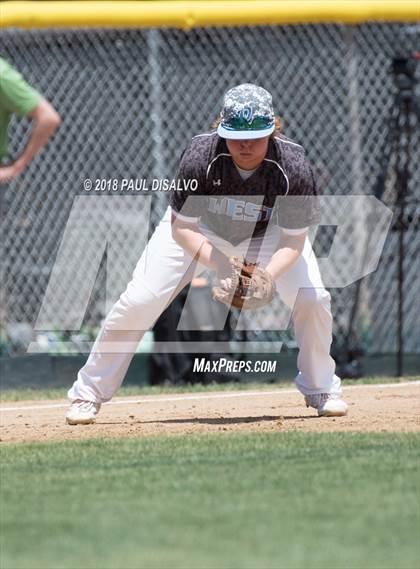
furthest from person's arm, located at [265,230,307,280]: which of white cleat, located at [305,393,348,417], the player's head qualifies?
white cleat, located at [305,393,348,417]

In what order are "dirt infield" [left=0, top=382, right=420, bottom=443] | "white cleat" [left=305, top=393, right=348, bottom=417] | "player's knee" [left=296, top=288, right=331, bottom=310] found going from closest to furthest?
"dirt infield" [left=0, top=382, right=420, bottom=443]
"player's knee" [left=296, top=288, right=331, bottom=310]
"white cleat" [left=305, top=393, right=348, bottom=417]

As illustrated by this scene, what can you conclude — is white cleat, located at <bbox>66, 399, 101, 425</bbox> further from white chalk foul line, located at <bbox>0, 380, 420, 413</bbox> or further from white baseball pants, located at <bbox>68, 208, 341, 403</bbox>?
white chalk foul line, located at <bbox>0, 380, 420, 413</bbox>

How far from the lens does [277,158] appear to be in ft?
24.9

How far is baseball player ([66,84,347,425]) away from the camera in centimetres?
755

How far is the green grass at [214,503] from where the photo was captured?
427cm

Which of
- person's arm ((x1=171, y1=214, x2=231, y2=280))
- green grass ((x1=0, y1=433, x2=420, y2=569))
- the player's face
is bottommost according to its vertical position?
green grass ((x1=0, y1=433, x2=420, y2=569))

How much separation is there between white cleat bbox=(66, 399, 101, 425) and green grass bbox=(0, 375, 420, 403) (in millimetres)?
2493

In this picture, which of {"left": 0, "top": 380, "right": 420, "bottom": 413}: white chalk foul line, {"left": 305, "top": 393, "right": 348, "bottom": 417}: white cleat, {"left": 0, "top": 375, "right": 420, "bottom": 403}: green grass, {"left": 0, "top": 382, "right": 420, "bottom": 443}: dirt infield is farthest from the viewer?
{"left": 0, "top": 375, "right": 420, "bottom": 403}: green grass

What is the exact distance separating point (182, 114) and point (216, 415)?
4.00m

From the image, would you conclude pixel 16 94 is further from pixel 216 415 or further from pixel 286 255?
pixel 216 415

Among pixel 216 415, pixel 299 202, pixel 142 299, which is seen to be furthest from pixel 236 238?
pixel 216 415

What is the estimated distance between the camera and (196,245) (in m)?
7.57

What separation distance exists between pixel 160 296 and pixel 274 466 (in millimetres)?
1944

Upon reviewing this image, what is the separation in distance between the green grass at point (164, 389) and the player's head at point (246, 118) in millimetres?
3702
